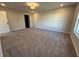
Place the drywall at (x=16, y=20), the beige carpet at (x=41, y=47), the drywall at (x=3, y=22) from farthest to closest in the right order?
the beige carpet at (x=41, y=47), the drywall at (x=16, y=20), the drywall at (x=3, y=22)

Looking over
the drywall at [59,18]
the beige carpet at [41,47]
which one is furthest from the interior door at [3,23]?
the drywall at [59,18]

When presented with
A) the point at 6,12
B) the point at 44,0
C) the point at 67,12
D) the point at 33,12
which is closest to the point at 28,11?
the point at 33,12

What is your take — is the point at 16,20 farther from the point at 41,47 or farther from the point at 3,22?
the point at 41,47

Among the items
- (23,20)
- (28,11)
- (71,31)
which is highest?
(28,11)

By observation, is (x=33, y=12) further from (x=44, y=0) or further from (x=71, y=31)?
(x=71, y=31)

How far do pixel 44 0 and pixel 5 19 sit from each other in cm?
46

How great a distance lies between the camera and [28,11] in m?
0.86

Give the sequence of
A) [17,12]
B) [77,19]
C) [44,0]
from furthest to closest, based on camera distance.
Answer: [17,12] < [77,19] < [44,0]

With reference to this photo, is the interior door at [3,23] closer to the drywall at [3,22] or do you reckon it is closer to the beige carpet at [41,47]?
the drywall at [3,22]

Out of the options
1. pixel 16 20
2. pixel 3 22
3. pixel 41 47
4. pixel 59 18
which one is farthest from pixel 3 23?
pixel 41 47

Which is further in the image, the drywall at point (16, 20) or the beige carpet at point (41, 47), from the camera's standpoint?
the beige carpet at point (41, 47)

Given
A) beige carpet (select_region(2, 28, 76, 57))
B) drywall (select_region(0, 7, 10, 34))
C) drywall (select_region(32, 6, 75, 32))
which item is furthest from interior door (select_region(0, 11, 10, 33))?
drywall (select_region(32, 6, 75, 32))

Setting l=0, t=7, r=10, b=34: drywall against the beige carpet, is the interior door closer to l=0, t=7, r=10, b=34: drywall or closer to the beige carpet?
l=0, t=7, r=10, b=34: drywall

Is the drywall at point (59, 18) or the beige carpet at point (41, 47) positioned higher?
the drywall at point (59, 18)
